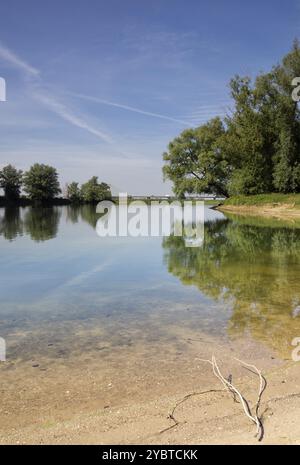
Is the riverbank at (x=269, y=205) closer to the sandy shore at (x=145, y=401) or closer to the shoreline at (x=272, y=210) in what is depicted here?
the shoreline at (x=272, y=210)

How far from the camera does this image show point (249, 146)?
53781mm

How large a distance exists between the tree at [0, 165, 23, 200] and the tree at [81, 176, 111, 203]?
63.6ft

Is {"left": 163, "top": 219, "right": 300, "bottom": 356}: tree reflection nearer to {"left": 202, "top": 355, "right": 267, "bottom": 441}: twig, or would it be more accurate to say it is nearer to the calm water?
the calm water

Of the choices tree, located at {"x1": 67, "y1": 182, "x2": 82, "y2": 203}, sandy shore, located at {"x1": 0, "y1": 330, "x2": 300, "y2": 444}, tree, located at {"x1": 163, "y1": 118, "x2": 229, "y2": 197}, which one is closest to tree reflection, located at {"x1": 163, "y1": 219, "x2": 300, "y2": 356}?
A: sandy shore, located at {"x1": 0, "y1": 330, "x2": 300, "y2": 444}

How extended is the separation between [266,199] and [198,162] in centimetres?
1511

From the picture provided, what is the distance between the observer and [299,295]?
9.45 meters

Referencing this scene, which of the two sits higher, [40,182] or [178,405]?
[40,182]

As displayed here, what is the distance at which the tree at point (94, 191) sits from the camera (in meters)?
118

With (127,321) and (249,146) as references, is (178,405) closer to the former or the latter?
(127,321)

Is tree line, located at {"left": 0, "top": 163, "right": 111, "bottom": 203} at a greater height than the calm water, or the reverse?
tree line, located at {"left": 0, "top": 163, "right": 111, "bottom": 203}

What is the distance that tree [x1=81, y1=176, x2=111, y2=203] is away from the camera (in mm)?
117562

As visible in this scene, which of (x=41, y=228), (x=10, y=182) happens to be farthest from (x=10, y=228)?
(x=10, y=182)

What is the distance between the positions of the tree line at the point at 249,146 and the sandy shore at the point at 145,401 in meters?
45.8

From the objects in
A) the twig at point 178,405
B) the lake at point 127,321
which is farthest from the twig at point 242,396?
the lake at point 127,321
